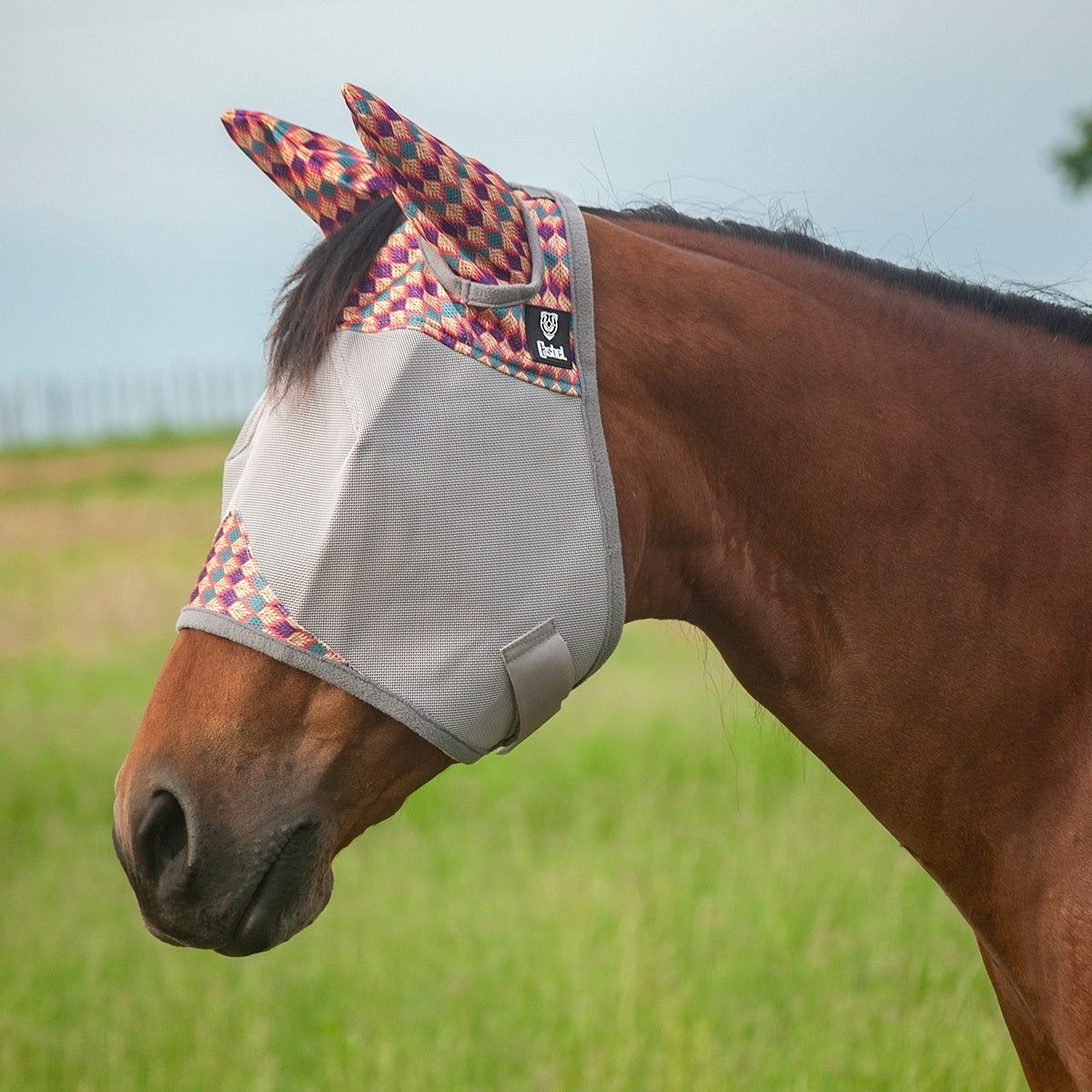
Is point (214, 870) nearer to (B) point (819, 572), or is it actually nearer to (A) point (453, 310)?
(A) point (453, 310)

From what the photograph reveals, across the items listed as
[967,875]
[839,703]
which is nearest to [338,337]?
[839,703]

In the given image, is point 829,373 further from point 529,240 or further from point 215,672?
point 215,672

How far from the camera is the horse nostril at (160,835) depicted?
4.75 feet

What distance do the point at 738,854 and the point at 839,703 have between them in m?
4.00

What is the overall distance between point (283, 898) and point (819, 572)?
35.8 inches

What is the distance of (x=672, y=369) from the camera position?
1.54 m

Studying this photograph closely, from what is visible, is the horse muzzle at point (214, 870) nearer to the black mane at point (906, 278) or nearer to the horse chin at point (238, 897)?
the horse chin at point (238, 897)

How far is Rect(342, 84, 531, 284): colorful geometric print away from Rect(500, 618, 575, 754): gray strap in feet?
1.62

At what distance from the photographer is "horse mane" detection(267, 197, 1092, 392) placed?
1.47 metres

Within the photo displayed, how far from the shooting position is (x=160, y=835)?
1.49 m

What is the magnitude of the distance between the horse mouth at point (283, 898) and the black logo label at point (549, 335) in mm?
727

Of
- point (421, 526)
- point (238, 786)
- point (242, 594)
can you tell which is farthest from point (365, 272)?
point (238, 786)

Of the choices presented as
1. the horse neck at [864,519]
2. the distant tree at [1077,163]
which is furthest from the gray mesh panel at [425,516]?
the distant tree at [1077,163]

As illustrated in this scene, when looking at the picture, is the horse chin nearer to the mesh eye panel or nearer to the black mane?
the mesh eye panel
